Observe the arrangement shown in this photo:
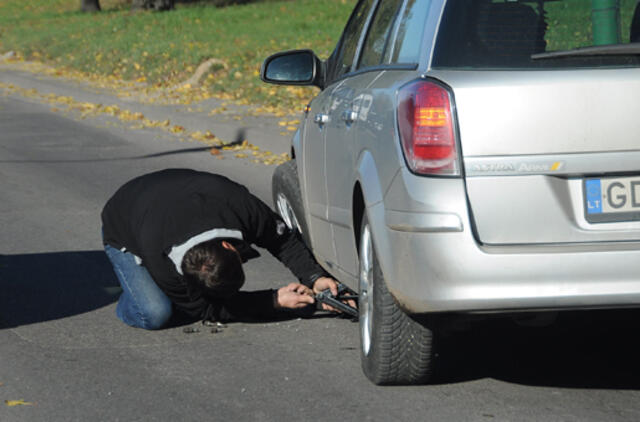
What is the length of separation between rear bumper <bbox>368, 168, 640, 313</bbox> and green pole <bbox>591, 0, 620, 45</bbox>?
81cm

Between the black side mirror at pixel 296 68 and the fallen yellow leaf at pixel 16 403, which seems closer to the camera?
the fallen yellow leaf at pixel 16 403

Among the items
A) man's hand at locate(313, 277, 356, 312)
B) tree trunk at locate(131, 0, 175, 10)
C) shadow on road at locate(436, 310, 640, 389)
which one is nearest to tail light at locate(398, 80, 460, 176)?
shadow on road at locate(436, 310, 640, 389)

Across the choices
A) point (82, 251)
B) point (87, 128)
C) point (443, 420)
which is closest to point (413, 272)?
point (443, 420)

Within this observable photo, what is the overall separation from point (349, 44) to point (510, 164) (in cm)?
218

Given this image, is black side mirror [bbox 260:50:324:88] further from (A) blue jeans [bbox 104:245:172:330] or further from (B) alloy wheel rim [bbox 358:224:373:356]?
(B) alloy wheel rim [bbox 358:224:373:356]

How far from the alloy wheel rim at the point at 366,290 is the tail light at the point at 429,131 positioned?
0.63 meters

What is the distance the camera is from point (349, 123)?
A: 4.89 metres

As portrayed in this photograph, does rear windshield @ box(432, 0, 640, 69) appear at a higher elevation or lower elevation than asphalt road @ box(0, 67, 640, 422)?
higher

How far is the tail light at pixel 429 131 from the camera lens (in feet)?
13.0

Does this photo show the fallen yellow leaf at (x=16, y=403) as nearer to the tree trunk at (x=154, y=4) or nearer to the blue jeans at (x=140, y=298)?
the blue jeans at (x=140, y=298)

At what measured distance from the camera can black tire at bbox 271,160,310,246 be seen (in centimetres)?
622

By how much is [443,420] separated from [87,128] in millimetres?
12636

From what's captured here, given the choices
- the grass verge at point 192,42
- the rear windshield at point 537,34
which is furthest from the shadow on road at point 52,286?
the grass verge at point 192,42

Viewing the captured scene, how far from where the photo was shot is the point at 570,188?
394 cm
